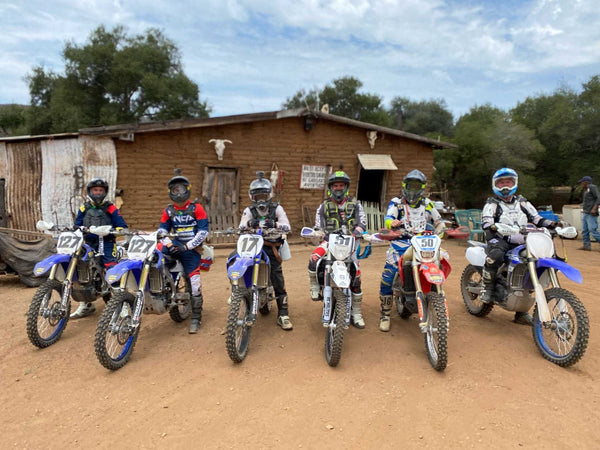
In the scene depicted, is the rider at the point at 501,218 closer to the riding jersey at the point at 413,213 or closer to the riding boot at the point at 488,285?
the riding boot at the point at 488,285

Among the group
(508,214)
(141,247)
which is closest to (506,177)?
(508,214)

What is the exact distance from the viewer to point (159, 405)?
296cm

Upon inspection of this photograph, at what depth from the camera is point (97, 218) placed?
487cm

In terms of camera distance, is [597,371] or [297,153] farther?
[297,153]

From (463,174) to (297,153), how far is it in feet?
52.1

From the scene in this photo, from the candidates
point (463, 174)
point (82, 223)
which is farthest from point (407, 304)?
point (463, 174)

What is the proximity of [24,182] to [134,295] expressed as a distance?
703 cm

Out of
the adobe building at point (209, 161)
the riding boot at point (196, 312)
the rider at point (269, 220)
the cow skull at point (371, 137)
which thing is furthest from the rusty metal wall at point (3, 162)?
the cow skull at point (371, 137)

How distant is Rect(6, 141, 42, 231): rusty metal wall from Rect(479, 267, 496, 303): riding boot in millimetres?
9302

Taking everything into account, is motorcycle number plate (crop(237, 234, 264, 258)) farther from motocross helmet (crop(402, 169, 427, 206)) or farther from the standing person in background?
the standing person in background

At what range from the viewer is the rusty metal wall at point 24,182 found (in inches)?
338

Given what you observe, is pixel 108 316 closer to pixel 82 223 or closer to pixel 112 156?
pixel 82 223

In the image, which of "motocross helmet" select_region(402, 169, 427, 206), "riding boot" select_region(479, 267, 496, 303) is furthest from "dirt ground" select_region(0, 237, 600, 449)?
"motocross helmet" select_region(402, 169, 427, 206)

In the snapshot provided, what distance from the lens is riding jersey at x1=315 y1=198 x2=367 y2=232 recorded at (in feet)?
14.6
